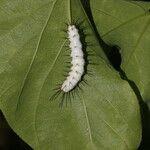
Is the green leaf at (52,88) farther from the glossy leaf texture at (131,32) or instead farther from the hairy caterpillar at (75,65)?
the glossy leaf texture at (131,32)

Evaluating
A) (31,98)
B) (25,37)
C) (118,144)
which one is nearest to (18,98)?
(31,98)

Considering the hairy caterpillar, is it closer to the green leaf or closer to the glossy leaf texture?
the green leaf

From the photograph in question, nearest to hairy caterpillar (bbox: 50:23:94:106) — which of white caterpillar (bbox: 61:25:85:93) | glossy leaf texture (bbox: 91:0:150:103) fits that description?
white caterpillar (bbox: 61:25:85:93)

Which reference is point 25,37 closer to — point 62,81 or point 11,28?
point 11,28

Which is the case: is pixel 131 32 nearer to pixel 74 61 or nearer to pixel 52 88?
pixel 74 61

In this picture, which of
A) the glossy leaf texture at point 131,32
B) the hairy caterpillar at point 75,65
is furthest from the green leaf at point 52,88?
the glossy leaf texture at point 131,32

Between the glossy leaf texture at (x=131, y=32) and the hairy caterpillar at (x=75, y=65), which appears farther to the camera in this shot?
the glossy leaf texture at (x=131, y=32)
